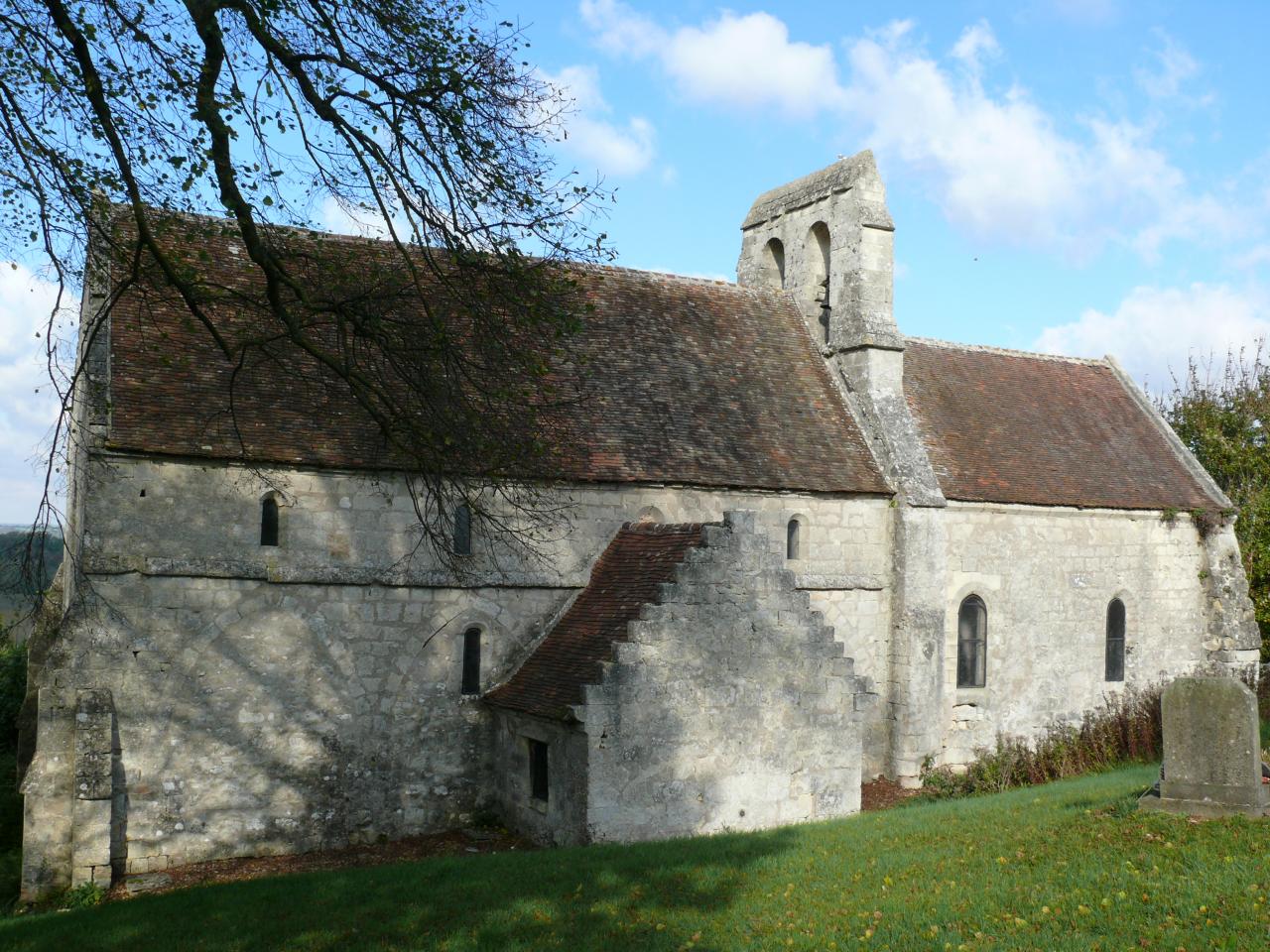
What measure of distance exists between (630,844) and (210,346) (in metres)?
9.26

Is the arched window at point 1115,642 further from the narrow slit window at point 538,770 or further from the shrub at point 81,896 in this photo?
the shrub at point 81,896

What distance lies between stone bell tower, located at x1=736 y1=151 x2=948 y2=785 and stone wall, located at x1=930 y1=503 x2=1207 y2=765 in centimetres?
88

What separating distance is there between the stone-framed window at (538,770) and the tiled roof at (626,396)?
4096 millimetres

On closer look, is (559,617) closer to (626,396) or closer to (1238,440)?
(626,396)

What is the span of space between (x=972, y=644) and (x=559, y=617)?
8.60 meters

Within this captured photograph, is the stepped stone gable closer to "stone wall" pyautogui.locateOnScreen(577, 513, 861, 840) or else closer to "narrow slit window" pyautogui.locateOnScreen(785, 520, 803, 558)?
"stone wall" pyautogui.locateOnScreen(577, 513, 861, 840)

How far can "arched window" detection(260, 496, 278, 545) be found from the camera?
51.0 feet

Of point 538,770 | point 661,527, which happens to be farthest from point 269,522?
point 661,527

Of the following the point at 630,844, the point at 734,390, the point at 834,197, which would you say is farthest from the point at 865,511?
the point at 630,844

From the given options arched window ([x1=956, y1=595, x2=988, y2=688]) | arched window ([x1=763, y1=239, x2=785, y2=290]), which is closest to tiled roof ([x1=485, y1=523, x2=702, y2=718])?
arched window ([x1=956, y1=595, x2=988, y2=688])

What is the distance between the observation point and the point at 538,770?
621 inches

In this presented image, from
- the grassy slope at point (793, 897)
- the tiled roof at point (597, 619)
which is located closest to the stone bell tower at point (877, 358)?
the tiled roof at point (597, 619)

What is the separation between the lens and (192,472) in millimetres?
15016

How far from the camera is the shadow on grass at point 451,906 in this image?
9852 mm
